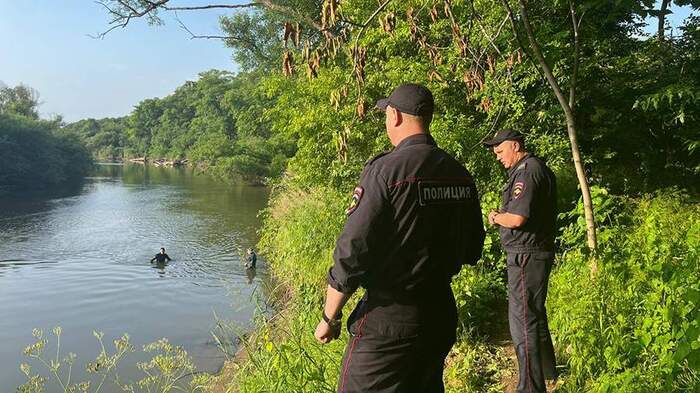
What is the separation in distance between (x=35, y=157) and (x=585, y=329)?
59.6m

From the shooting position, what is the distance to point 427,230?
1.83 metres

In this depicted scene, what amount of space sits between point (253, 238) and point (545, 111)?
17098mm

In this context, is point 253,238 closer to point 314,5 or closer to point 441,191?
point 314,5

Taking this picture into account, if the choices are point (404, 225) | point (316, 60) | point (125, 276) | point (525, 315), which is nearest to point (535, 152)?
point (525, 315)

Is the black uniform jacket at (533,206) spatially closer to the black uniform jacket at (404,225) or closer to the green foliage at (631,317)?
the green foliage at (631,317)

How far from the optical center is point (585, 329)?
313 centimetres

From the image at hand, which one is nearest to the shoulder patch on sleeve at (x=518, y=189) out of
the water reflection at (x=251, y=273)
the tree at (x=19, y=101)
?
the water reflection at (x=251, y=273)

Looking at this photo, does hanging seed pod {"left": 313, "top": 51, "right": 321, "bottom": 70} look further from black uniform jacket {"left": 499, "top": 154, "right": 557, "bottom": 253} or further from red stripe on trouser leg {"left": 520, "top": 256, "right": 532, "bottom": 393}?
red stripe on trouser leg {"left": 520, "top": 256, "right": 532, "bottom": 393}

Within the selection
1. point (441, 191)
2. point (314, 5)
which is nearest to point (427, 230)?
point (441, 191)

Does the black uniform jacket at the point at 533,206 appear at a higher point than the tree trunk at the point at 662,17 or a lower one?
lower

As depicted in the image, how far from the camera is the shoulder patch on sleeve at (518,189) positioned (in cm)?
303

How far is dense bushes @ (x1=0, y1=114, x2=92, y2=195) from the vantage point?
153 feet

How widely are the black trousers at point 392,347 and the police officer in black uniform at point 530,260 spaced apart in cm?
127

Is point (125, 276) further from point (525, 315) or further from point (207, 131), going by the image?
point (207, 131)
